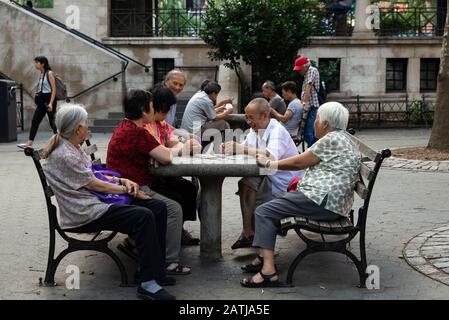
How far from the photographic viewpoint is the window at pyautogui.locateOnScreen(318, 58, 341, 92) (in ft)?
71.1

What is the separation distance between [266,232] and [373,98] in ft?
58.1

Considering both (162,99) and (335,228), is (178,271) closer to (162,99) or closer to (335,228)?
(335,228)

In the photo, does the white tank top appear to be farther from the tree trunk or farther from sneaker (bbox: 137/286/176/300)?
sneaker (bbox: 137/286/176/300)

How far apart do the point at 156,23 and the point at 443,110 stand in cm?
1254

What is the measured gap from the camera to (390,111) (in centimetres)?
2219

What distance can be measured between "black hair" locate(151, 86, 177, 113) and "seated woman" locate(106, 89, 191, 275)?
70 centimetres

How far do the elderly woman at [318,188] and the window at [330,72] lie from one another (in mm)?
15213

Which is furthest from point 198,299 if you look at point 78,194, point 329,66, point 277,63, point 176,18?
point 176,18

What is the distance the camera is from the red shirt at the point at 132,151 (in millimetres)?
6031

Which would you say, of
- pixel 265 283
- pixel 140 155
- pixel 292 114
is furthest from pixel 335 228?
pixel 292 114

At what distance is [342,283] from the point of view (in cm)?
593

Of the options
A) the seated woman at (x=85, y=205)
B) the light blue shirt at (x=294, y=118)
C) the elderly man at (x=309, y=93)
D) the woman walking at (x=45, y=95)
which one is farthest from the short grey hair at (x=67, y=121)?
the woman walking at (x=45, y=95)

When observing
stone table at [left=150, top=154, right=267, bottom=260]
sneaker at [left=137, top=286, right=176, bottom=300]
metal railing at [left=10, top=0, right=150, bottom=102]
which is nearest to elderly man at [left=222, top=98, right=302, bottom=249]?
stone table at [left=150, top=154, right=267, bottom=260]

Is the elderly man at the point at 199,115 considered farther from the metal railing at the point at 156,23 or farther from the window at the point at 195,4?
the window at the point at 195,4
